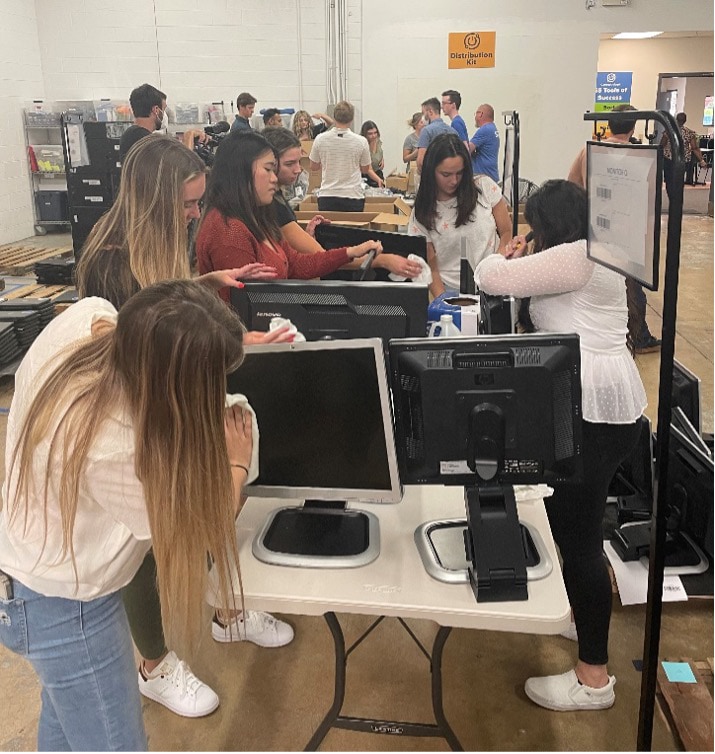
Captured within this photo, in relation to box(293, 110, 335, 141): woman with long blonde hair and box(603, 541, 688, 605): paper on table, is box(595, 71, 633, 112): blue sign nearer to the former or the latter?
box(293, 110, 335, 141): woman with long blonde hair

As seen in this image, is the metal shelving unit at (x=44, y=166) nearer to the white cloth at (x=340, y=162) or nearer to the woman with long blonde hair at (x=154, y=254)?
the white cloth at (x=340, y=162)

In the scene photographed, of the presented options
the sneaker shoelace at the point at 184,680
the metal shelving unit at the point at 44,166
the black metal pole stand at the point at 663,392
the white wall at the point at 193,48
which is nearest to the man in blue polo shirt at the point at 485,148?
the white wall at the point at 193,48

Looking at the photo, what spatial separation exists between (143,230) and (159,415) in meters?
1.12

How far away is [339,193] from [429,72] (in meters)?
4.61

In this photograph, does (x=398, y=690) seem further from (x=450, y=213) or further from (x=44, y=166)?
(x=44, y=166)

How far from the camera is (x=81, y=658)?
4.47 feet

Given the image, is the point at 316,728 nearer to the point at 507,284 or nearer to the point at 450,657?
the point at 450,657

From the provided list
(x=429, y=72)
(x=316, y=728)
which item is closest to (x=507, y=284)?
(x=316, y=728)

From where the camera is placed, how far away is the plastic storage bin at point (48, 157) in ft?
31.9

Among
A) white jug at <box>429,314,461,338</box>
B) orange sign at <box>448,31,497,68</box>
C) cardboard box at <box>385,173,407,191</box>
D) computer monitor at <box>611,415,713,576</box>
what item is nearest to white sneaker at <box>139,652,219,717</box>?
white jug at <box>429,314,461,338</box>

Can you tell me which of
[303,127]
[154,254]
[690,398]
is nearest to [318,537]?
[154,254]

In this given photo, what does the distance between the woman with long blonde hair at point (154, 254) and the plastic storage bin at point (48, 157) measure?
8.42 metres

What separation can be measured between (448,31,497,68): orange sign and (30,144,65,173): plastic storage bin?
205 inches

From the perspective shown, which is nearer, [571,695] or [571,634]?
[571,695]
